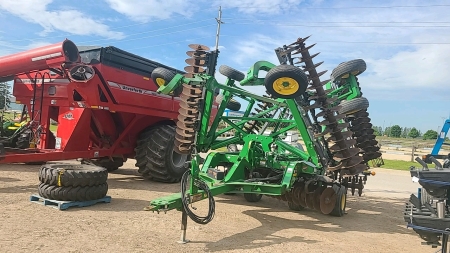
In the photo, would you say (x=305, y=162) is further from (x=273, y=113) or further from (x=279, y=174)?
(x=273, y=113)

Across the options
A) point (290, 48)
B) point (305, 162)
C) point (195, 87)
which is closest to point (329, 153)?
point (305, 162)

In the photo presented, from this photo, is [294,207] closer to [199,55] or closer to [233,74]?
[233,74]

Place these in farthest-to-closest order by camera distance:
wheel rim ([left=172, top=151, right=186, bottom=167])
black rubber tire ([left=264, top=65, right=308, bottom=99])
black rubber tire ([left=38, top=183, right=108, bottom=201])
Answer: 1. wheel rim ([left=172, top=151, right=186, bottom=167])
2. black rubber tire ([left=38, top=183, right=108, bottom=201])
3. black rubber tire ([left=264, top=65, right=308, bottom=99])

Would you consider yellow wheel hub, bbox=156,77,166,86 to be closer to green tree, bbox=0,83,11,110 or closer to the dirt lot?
the dirt lot

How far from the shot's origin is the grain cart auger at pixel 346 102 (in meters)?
6.05

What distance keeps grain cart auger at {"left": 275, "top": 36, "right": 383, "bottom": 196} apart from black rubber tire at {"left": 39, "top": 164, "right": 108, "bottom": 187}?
3474mm

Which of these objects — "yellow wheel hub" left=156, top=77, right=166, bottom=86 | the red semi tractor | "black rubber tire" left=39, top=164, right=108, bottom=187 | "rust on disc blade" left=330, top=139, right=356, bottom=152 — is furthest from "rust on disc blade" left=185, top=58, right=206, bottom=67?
"rust on disc blade" left=330, top=139, right=356, bottom=152

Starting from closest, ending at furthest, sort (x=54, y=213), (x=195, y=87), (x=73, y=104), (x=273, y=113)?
1. (x=54, y=213)
2. (x=195, y=87)
3. (x=73, y=104)
4. (x=273, y=113)

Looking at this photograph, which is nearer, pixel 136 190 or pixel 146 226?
pixel 146 226

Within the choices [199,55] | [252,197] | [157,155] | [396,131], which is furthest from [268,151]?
[396,131]

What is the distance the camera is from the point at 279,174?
6.77m

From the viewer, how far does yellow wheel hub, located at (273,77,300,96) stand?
550 cm

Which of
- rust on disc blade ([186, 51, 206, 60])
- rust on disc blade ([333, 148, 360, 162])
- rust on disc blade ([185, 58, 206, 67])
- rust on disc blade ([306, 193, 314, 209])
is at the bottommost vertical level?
rust on disc blade ([306, 193, 314, 209])

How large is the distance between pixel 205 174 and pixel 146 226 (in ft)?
4.66
